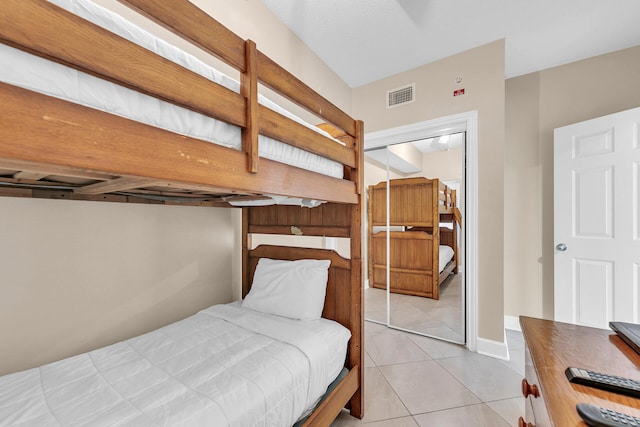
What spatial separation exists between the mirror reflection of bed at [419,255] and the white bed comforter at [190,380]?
154 centimetres

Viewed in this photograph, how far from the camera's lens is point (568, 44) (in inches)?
84.0

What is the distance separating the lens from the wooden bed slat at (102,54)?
0.43 metres

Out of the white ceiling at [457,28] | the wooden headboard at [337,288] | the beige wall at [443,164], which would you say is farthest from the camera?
the beige wall at [443,164]

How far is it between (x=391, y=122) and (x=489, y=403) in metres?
2.39

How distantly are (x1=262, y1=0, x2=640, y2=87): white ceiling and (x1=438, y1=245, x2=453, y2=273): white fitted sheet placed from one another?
181 centimetres

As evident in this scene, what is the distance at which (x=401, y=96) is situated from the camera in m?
2.60

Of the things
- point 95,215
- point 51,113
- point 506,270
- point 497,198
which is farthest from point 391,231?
point 51,113

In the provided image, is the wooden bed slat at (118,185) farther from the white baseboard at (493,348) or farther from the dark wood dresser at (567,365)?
the white baseboard at (493,348)

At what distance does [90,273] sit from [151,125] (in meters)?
1.23

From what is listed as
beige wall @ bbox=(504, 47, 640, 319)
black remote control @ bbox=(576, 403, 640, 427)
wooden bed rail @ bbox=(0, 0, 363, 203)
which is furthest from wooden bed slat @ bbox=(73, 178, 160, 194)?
beige wall @ bbox=(504, 47, 640, 319)

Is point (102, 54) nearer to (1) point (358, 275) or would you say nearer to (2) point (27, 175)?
(2) point (27, 175)

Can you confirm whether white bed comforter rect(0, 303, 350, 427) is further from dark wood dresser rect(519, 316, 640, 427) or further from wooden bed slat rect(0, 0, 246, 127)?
wooden bed slat rect(0, 0, 246, 127)

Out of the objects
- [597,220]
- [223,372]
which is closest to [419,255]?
[597,220]

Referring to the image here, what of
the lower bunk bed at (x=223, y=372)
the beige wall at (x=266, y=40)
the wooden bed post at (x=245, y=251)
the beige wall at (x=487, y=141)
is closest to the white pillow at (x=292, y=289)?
the lower bunk bed at (x=223, y=372)
